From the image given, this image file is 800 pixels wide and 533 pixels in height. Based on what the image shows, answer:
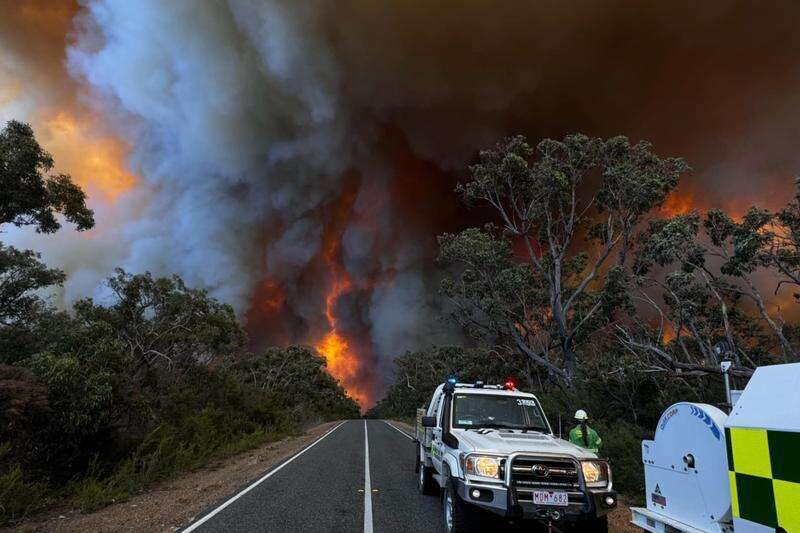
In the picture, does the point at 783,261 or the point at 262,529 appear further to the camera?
the point at 783,261

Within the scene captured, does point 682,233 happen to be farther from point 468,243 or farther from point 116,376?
point 116,376

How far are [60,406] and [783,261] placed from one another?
17875 mm

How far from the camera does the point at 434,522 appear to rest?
286 inches

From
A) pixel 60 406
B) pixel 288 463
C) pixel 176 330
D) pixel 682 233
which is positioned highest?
pixel 682 233

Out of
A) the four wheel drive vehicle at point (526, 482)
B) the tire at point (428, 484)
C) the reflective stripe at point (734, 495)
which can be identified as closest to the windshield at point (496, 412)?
the four wheel drive vehicle at point (526, 482)

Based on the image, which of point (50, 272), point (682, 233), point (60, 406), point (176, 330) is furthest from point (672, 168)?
point (50, 272)

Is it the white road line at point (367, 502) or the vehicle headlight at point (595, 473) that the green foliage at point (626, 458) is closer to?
the vehicle headlight at point (595, 473)

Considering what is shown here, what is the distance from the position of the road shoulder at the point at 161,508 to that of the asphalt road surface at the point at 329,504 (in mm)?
447

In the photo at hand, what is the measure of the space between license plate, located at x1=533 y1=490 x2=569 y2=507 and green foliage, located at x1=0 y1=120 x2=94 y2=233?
18447 mm

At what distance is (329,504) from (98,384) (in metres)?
6.42

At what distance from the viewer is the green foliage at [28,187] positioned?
15.5 meters

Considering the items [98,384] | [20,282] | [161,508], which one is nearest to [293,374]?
[20,282]

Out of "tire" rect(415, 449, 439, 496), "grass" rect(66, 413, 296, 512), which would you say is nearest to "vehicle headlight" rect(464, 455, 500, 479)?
"tire" rect(415, 449, 439, 496)

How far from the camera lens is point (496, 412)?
7.82 metres
